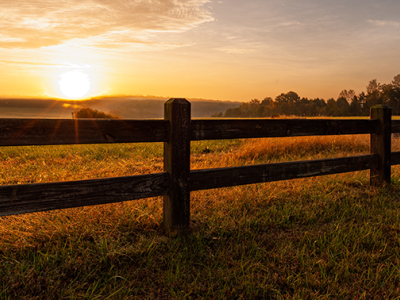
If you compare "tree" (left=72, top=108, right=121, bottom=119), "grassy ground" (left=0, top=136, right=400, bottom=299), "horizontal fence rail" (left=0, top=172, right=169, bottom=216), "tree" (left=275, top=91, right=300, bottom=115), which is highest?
"tree" (left=275, top=91, right=300, bottom=115)

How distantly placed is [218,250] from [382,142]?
3.98 metres

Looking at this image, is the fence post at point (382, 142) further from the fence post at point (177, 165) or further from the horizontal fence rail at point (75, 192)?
the horizontal fence rail at point (75, 192)

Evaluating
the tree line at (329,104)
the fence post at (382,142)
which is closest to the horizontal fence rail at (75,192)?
the fence post at (382,142)

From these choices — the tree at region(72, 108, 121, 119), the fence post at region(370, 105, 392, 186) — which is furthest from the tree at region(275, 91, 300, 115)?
the fence post at region(370, 105, 392, 186)

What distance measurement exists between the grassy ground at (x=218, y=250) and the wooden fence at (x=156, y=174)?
0.45 m

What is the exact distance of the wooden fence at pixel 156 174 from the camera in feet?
8.99

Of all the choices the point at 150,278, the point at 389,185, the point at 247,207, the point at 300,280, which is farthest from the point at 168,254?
the point at 389,185

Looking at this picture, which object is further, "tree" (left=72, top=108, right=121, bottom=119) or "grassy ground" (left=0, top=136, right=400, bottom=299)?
"tree" (left=72, top=108, right=121, bottom=119)

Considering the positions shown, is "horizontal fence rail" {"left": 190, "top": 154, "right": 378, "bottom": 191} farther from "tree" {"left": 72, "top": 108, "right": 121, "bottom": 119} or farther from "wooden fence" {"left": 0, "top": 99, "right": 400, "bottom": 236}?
"tree" {"left": 72, "top": 108, "right": 121, "bottom": 119}

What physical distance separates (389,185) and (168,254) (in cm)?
458

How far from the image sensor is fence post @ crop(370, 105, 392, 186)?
531cm

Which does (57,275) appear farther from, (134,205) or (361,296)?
(361,296)

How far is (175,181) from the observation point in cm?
331

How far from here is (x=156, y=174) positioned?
328 cm
